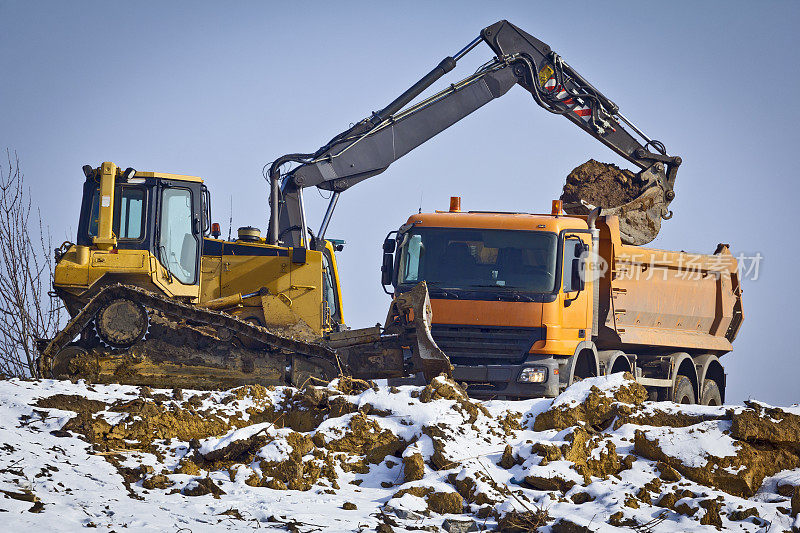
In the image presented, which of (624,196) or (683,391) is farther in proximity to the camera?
(624,196)

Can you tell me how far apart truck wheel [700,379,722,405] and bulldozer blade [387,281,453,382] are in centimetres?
635

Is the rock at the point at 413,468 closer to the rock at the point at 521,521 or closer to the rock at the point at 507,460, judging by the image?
the rock at the point at 507,460

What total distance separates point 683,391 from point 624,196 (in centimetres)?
370

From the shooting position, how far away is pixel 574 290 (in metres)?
13.3

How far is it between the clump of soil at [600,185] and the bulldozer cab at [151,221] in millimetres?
6466

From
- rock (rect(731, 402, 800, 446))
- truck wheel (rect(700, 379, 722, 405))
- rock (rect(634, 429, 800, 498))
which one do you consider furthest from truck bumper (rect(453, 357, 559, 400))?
truck wheel (rect(700, 379, 722, 405))

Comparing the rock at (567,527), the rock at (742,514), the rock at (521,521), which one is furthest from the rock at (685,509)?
the rock at (521,521)

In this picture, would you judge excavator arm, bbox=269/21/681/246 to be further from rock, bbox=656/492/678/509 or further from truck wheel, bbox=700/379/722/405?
rock, bbox=656/492/678/509

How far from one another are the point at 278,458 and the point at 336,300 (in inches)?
365

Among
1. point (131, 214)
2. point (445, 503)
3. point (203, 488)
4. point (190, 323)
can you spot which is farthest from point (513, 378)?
point (131, 214)

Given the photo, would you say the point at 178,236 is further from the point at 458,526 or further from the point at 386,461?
the point at 458,526

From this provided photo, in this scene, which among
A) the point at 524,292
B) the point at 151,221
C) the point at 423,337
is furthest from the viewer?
the point at 151,221

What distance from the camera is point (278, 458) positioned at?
9.06 meters

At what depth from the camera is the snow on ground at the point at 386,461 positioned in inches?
315
